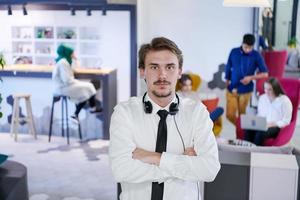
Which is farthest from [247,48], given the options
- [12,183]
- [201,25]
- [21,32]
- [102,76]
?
[21,32]

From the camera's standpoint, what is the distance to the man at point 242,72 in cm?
586

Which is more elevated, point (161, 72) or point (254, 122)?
point (161, 72)

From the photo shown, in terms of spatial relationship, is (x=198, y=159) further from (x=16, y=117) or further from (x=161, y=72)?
(x=16, y=117)

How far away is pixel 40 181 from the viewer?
509 cm

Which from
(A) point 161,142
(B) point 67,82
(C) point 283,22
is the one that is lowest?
(B) point 67,82

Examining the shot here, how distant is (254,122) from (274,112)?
453mm

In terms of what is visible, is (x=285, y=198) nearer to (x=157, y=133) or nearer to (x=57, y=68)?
(x=157, y=133)

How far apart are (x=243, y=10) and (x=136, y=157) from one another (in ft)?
19.2

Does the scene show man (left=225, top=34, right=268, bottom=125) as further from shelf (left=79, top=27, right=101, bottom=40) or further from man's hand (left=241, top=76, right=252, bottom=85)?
shelf (left=79, top=27, right=101, bottom=40)

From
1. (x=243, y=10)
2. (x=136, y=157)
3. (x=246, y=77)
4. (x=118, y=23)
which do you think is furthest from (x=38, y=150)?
(x=136, y=157)

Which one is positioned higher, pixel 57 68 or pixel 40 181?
pixel 57 68

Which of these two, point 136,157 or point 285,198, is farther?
point 285,198

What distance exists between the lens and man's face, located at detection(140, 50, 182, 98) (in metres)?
1.84

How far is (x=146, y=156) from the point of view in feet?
6.12
